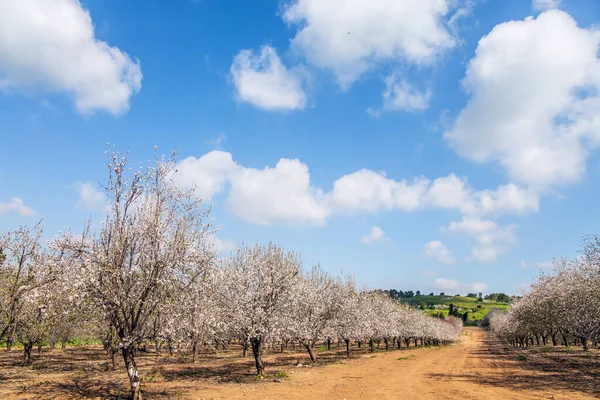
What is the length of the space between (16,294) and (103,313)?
11.7m

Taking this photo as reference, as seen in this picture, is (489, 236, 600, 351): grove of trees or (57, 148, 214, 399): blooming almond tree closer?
(57, 148, 214, 399): blooming almond tree

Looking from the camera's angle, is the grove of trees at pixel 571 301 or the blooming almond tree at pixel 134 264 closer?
the blooming almond tree at pixel 134 264

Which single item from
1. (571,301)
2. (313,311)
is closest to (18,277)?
(313,311)

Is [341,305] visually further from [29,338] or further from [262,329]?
[29,338]

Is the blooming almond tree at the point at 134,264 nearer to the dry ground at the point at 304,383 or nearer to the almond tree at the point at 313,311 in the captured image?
the dry ground at the point at 304,383

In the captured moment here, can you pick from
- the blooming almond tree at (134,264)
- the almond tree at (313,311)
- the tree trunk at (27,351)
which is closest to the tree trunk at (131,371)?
the blooming almond tree at (134,264)

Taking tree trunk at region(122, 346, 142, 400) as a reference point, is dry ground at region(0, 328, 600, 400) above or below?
below

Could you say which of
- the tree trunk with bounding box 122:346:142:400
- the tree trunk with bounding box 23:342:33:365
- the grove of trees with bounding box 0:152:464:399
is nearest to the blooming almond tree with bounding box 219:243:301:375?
the grove of trees with bounding box 0:152:464:399

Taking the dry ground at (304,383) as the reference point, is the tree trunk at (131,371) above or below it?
above

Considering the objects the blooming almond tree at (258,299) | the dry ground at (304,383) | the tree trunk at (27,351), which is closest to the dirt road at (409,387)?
the dry ground at (304,383)

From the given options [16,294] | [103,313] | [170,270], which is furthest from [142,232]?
[16,294]

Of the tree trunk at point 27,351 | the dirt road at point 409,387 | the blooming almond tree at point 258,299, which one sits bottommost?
the dirt road at point 409,387

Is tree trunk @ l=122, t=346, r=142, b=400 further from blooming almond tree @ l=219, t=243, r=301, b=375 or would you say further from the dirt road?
blooming almond tree @ l=219, t=243, r=301, b=375

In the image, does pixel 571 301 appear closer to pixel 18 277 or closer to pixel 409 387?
pixel 409 387
